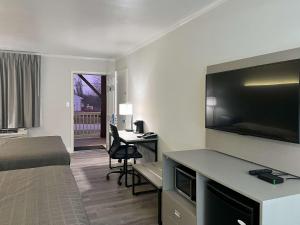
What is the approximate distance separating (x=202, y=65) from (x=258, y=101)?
3.55ft

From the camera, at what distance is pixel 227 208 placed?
1689mm

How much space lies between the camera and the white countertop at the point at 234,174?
57.5 inches

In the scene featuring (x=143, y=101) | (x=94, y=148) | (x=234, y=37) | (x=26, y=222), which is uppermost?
(x=234, y=37)

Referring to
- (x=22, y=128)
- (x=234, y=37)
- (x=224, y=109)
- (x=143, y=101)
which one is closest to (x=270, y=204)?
(x=224, y=109)

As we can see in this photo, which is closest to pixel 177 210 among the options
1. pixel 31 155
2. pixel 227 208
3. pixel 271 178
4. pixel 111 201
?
pixel 227 208

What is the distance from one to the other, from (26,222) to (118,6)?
7.68 feet

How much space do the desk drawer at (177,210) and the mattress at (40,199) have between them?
0.93m

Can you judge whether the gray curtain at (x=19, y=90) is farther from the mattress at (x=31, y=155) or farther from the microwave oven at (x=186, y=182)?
the microwave oven at (x=186, y=182)

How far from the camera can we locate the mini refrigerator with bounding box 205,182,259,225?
149 centimetres

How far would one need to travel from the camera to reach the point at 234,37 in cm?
243

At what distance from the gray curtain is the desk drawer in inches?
170

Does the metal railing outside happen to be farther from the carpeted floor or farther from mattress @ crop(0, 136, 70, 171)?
mattress @ crop(0, 136, 70, 171)

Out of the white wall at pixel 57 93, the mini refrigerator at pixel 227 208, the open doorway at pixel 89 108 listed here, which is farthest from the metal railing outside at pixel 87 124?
the mini refrigerator at pixel 227 208

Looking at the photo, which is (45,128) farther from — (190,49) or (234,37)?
(234,37)
